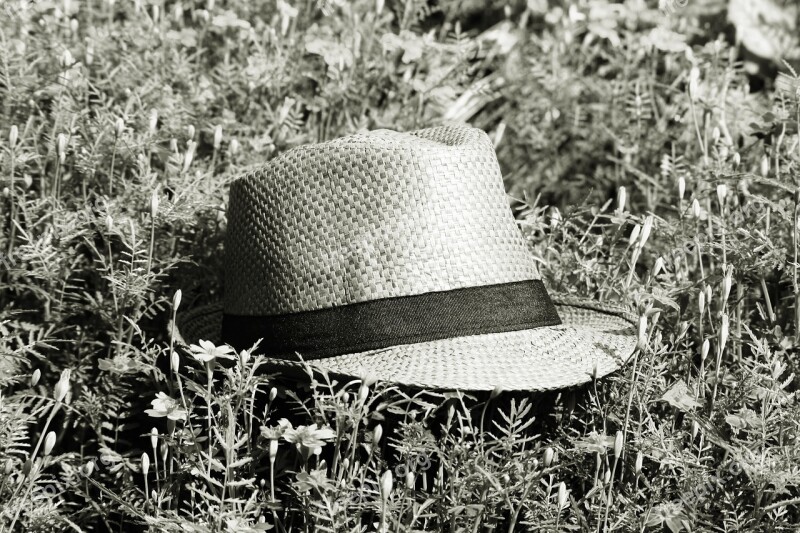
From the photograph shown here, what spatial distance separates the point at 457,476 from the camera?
7.18 ft

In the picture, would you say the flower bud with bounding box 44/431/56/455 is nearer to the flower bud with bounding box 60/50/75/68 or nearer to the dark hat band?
the dark hat band

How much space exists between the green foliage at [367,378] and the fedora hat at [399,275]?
10 centimetres

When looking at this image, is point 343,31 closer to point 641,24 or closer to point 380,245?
point 641,24

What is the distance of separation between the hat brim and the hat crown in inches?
5.5

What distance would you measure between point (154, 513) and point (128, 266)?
882 mm

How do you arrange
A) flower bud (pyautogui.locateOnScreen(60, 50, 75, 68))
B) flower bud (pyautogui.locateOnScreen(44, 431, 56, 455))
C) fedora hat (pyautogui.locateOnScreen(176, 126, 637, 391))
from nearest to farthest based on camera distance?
flower bud (pyautogui.locateOnScreen(44, 431, 56, 455)) < fedora hat (pyautogui.locateOnScreen(176, 126, 637, 391)) < flower bud (pyautogui.locateOnScreen(60, 50, 75, 68))

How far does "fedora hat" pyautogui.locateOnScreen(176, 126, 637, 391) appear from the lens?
2266mm

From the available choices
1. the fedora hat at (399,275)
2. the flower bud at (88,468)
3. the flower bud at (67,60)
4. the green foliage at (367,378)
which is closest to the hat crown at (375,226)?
the fedora hat at (399,275)

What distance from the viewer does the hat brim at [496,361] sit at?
2.15 metres

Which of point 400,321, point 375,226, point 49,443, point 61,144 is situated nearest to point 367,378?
point 400,321

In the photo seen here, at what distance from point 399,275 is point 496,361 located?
1.01 ft

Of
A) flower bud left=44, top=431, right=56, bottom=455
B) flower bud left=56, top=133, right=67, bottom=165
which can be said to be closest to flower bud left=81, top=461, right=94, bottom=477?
flower bud left=44, top=431, right=56, bottom=455

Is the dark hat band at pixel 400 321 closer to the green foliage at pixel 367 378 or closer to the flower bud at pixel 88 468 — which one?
the green foliage at pixel 367 378

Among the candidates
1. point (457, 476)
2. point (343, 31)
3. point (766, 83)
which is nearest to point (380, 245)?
point (457, 476)
